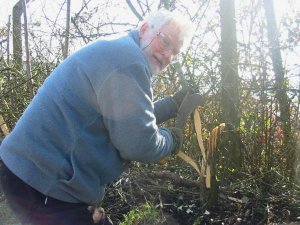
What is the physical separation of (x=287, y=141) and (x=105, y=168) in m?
2.10

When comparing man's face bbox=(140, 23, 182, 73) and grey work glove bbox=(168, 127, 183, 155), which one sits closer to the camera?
man's face bbox=(140, 23, 182, 73)

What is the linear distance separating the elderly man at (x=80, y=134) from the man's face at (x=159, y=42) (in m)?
0.09

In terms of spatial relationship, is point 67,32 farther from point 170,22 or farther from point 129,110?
point 129,110

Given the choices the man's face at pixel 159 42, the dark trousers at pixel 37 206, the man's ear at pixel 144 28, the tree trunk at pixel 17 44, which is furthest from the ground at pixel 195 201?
the tree trunk at pixel 17 44

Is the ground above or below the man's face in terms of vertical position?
below

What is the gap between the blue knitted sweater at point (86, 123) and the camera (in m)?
2.20

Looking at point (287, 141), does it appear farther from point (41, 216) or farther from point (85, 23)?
point (85, 23)

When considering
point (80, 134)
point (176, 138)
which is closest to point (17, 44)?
point (176, 138)

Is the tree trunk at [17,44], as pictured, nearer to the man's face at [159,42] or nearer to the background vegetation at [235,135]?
the background vegetation at [235,135]

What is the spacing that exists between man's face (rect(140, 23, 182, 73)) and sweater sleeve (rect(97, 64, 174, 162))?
0.70 ft

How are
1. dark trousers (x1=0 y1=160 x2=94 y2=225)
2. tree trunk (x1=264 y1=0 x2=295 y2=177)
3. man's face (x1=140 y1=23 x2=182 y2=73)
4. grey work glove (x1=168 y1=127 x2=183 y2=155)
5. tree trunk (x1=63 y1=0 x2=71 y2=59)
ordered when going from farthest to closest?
tree trunk (x1=63 y1=0 x2=71 y2=59), tree trunk (x1=264 y1=0 x2=295 y2=177), grey work glove (x1=168 y1=127 x2=183 y2=155), man's face (x1=140 y1=23 x2=182 y2=73), dark trousers (x1=0 y1=160 x2=94 y2=225)

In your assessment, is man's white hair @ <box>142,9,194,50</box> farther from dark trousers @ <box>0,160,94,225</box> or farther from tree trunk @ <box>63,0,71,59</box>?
tree trunk @ <box>63,0,71,59</box>

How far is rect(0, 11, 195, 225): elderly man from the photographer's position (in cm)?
220

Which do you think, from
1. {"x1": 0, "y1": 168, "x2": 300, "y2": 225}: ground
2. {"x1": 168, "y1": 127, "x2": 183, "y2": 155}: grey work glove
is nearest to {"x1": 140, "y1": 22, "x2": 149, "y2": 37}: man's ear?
{"x1": 168, "y1": 127, "x2": 183, "y2": 155}: grey work glove
